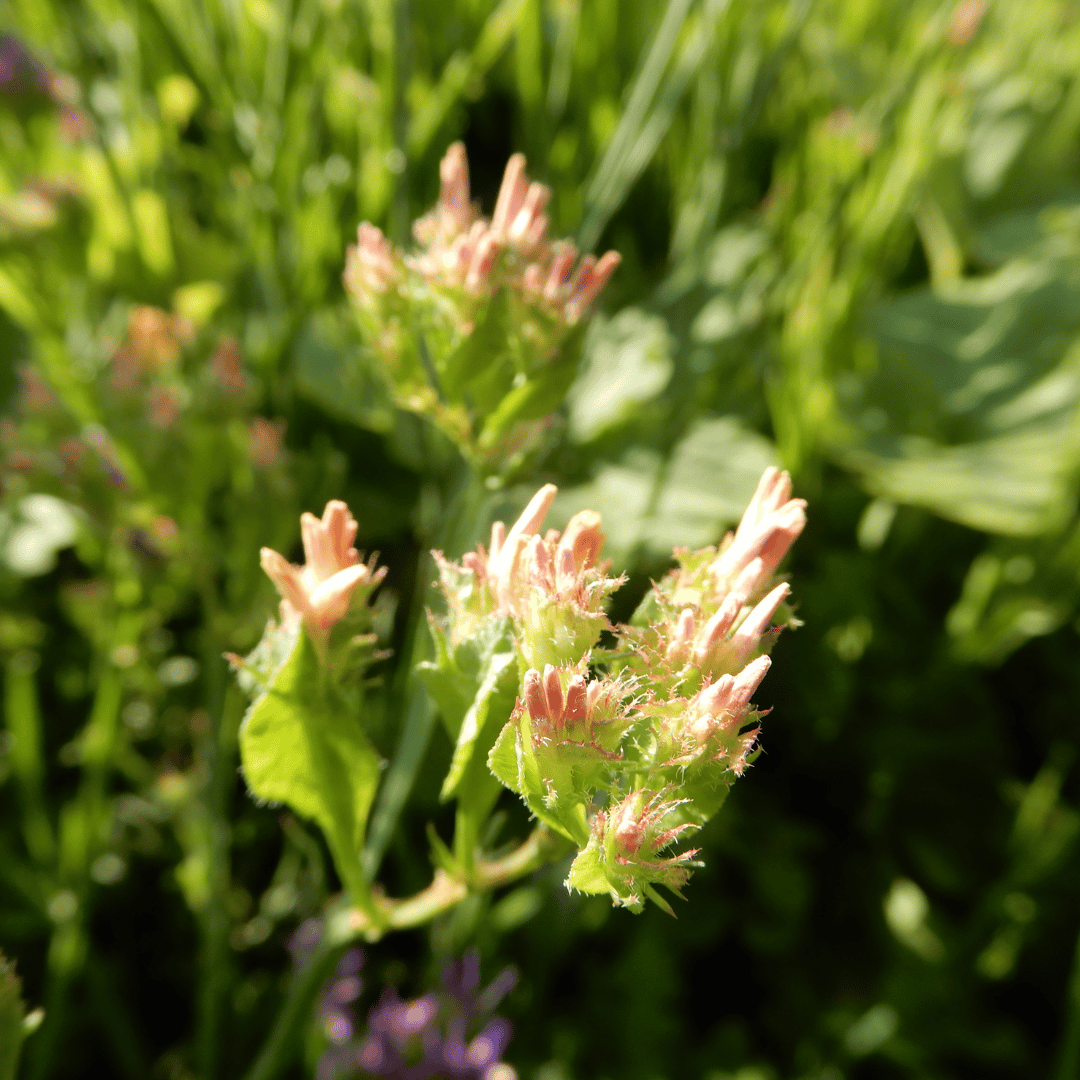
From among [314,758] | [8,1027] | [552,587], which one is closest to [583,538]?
[552,587]

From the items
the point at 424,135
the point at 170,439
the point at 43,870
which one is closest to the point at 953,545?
the point at 424,135

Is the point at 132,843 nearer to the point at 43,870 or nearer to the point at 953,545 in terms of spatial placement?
the point at 43,870

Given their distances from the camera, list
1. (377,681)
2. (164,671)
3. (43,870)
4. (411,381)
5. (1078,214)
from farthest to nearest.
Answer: (1078,214)
(164,671)
(43,870)
(411,381)
(377,681)

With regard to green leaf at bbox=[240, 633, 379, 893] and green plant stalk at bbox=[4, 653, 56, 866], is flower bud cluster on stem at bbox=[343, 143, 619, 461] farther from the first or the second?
green plant stalk at bbox=[4, 653, 56, 866]

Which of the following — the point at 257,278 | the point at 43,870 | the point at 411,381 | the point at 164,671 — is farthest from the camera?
the point at 257,278

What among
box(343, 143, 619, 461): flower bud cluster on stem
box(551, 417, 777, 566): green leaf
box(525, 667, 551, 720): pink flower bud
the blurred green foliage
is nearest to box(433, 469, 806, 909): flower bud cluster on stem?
box(525, 667, 551, 720): pink flower bud
